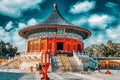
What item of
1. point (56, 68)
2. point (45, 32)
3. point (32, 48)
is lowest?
point (56, 68)

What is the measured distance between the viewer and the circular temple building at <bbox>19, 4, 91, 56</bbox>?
3953cm

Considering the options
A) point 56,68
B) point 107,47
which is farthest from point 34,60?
point 107,47

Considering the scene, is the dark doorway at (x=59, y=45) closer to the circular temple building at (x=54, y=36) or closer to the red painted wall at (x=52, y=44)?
the circular temple building at (x=54, y=36)

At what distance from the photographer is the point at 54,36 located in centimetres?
4006

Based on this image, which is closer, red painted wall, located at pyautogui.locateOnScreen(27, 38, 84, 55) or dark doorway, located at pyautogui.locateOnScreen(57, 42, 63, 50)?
red painted wall, located at pyautogui.locateOnScreen(27, 38, 84, 55)

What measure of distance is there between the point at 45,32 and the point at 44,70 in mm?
28143

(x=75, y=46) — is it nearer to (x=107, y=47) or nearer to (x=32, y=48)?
(x=32, y=48)

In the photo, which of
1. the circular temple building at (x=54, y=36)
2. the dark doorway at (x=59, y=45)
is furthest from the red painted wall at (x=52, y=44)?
the dark doorway at (x=59, y=45)

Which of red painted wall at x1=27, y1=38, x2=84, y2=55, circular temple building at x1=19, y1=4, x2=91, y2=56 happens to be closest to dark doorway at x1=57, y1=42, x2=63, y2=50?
circular temple building at x1=19, y1=4, x2=91, y2=56

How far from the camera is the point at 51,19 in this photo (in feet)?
138

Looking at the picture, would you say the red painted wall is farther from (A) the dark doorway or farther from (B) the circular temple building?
(A) the dark doorway

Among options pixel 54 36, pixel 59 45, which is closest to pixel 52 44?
pixel 54 36

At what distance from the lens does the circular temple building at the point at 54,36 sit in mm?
39531

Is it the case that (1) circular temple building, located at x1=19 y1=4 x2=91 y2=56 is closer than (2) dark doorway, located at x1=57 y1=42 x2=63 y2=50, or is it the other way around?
(1) circular temple building, located at x1=19 y1=4 x2=91 y2=56
